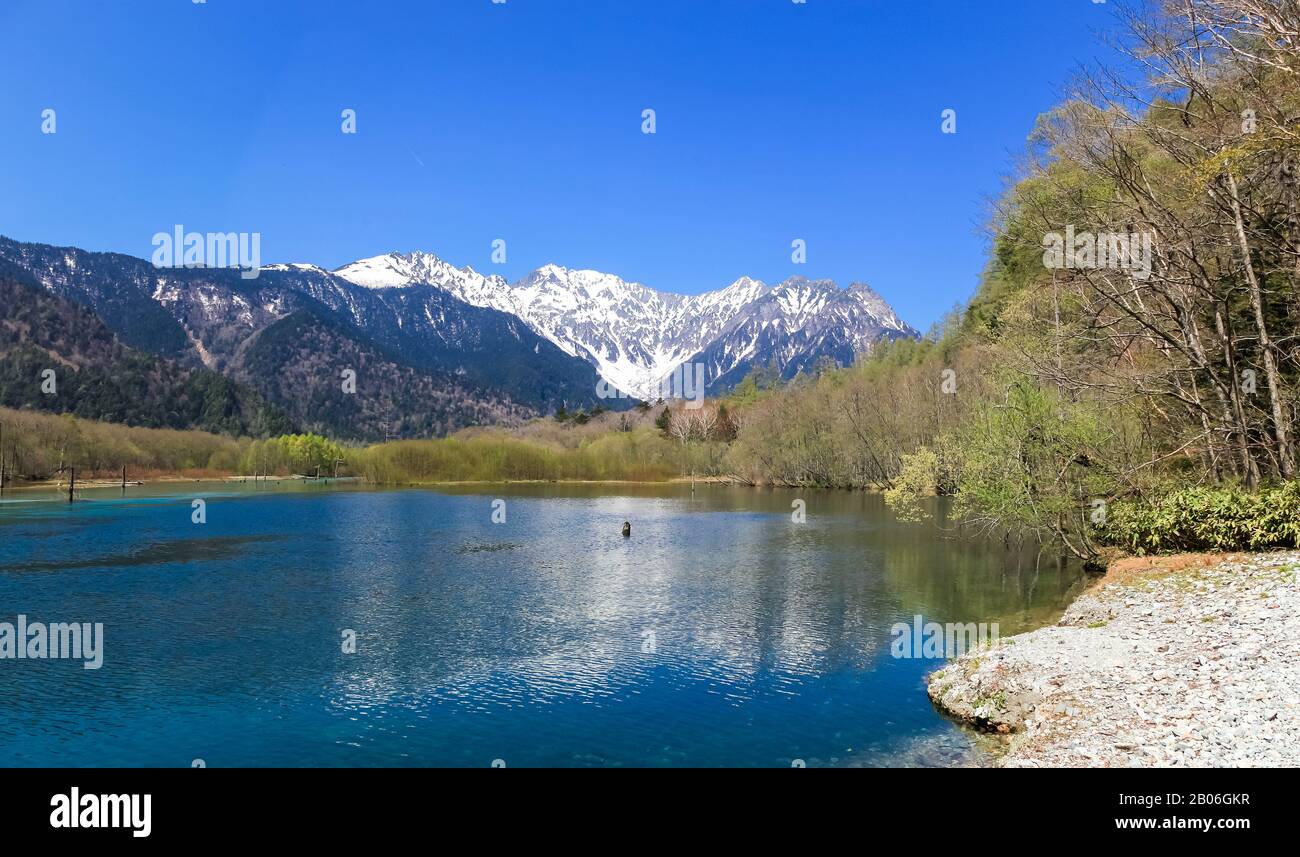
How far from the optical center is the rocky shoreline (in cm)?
1206

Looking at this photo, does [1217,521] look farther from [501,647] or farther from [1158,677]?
[501,647]


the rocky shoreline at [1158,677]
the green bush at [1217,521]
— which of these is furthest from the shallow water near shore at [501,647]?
the green bush at [1217,521]

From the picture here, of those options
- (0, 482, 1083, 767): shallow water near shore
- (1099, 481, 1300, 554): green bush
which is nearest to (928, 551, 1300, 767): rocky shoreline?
(1099, 481, 1300, 554): green bush

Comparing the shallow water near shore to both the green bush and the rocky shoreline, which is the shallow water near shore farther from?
the green bush

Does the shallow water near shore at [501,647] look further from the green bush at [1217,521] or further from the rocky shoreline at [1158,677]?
the green bush at [1217,521]

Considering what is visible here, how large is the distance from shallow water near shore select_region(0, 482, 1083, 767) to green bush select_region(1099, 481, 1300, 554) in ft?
13.6

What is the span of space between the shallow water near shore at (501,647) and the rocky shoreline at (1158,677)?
5.09 ft

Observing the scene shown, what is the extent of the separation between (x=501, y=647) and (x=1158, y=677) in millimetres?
17771

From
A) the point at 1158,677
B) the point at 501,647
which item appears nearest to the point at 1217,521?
the point at 1158,677

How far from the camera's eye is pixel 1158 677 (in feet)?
48.9

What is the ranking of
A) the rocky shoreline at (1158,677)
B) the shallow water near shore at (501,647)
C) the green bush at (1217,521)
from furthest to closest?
the green bush at (1217,521)
the shallow water near shore at (501,647)
the rocky shoreline at (1158,677)

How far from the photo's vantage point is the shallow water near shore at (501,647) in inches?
639

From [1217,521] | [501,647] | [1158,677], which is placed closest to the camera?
[1158,677]
